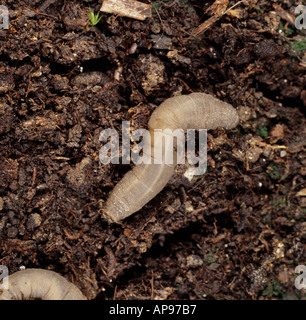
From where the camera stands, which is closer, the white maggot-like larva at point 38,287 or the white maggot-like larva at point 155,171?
the white maggot-like larva at point 38,287

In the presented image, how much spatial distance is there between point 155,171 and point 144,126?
50 cm

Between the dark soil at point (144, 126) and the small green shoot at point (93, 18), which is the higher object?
the small green shoot at point (93, 18)

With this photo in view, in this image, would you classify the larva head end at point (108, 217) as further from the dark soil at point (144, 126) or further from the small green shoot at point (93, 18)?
the small green shoot at point (93, 18)

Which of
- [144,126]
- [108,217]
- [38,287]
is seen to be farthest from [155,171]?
[38,287]

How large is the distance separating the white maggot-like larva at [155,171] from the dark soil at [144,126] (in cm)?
15

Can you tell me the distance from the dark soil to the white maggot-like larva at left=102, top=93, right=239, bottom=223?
15cm

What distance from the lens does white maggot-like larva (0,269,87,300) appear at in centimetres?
323

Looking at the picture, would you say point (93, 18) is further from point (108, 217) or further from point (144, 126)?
point (108, 217)

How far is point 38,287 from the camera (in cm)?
328

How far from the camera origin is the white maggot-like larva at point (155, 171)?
11.3 feet

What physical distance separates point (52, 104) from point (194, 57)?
157 cm

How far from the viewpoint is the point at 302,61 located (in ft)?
12.9

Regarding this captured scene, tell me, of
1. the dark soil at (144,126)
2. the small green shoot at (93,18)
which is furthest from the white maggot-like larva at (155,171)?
the small green shoot at (93,18)

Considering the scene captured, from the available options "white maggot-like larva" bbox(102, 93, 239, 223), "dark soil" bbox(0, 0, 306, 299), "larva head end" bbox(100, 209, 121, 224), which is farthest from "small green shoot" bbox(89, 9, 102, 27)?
"larva head end" bbox(100, 209, 121, 224)
